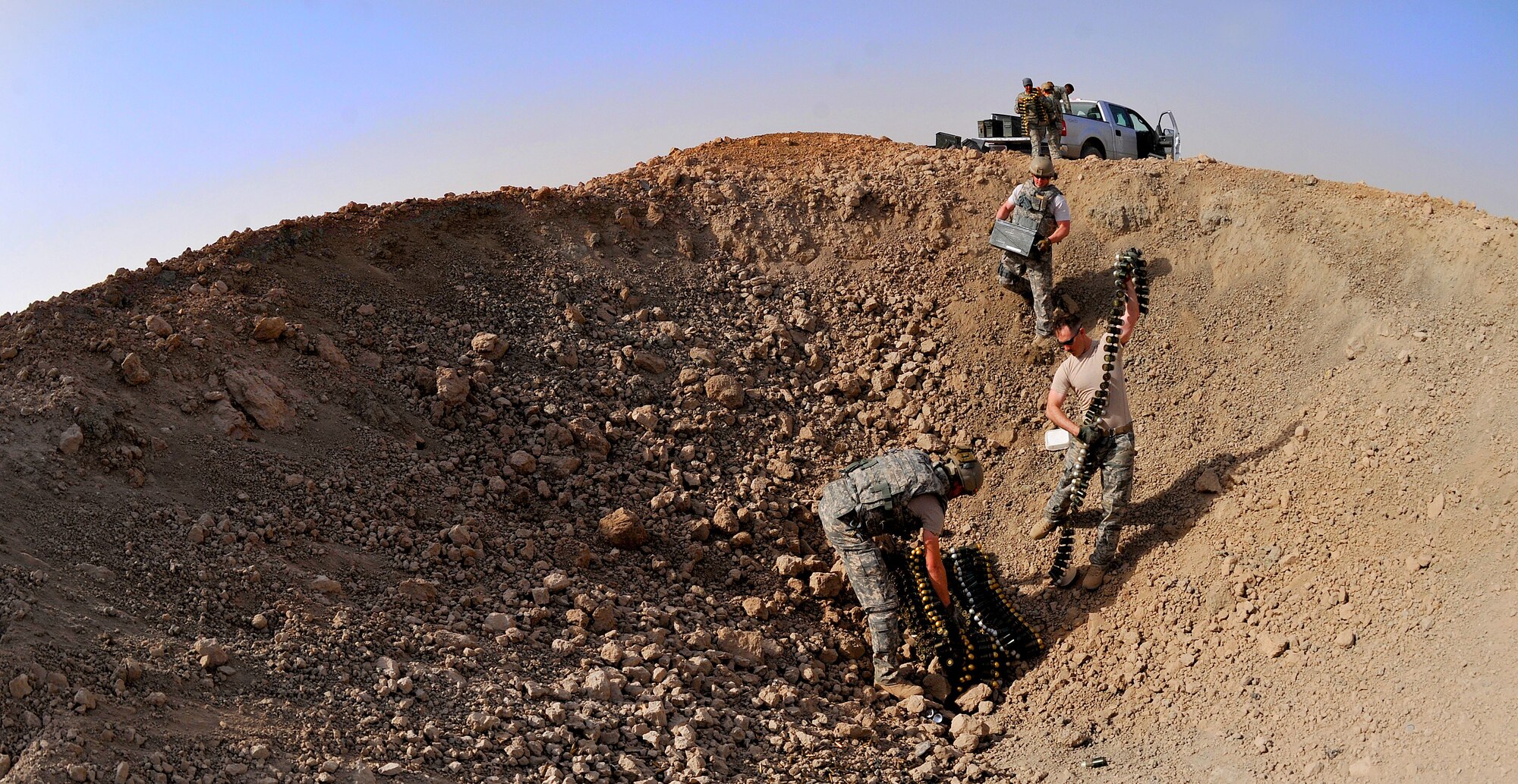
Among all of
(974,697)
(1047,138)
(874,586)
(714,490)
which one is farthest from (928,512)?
(1047,138)

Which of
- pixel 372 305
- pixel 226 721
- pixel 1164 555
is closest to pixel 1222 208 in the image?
pixel 1164 555

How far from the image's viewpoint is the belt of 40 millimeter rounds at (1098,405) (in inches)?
277

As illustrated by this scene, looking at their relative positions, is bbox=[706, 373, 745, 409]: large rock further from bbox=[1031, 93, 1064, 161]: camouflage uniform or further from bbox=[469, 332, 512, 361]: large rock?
bbox=[1031, 93, 1064, 161]: camouflage uniform

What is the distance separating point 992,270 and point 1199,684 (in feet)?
16.0

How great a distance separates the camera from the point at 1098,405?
281 inches

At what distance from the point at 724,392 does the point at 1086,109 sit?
851 centimetres

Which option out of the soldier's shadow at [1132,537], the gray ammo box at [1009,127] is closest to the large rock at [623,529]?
the soldier's shadow at [1132,537]

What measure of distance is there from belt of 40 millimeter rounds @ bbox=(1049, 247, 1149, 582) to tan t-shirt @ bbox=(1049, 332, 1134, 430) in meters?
0.04

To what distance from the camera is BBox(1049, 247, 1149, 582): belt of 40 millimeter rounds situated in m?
7.04

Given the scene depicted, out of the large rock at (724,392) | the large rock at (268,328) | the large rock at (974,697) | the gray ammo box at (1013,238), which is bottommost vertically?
the large rock at (974,697)

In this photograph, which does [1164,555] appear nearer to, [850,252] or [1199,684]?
[1199,684]

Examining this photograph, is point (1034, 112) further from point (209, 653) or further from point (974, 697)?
point (209, 653)

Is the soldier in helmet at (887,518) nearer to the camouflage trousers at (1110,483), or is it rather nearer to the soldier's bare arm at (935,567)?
the soldier's bare arm at (935,567)

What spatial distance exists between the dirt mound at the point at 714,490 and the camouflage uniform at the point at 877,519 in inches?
17.2
